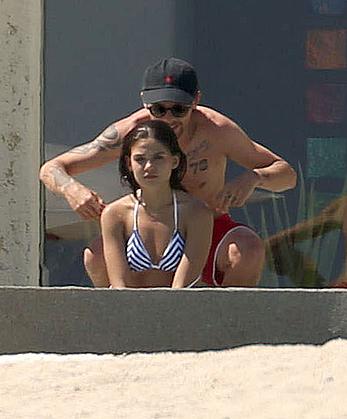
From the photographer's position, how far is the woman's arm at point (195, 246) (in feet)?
15.0

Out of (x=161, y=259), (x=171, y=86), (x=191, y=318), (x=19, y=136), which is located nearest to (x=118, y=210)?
(x=161, y=259)

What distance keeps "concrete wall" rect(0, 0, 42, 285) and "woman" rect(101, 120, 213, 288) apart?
4.34 feet

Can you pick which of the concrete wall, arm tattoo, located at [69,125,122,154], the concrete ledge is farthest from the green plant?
the concrete ledge

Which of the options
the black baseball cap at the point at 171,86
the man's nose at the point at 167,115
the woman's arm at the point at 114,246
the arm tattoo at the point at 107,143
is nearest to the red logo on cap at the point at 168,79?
the black baseball cap at the point at 171,86

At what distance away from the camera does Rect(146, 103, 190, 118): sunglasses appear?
4742mm

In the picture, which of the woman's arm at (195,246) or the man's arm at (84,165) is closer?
the woman's arm at (195,246)

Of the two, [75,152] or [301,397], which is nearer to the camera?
[301,397]

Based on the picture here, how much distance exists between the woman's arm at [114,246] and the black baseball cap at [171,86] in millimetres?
444

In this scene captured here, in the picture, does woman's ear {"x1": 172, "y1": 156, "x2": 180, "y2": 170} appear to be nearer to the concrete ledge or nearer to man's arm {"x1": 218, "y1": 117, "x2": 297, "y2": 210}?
man's arm {"x1": 218, "y1": 117, "x2": 297, "y2": 210}

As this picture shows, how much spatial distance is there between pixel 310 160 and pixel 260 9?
77 centimetres

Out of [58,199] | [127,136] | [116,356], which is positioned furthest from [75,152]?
[116,356]

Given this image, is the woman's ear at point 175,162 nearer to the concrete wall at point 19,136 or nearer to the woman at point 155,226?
the woman at point 155,226

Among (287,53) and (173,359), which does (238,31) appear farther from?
(173,359)

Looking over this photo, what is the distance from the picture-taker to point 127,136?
479 cm
